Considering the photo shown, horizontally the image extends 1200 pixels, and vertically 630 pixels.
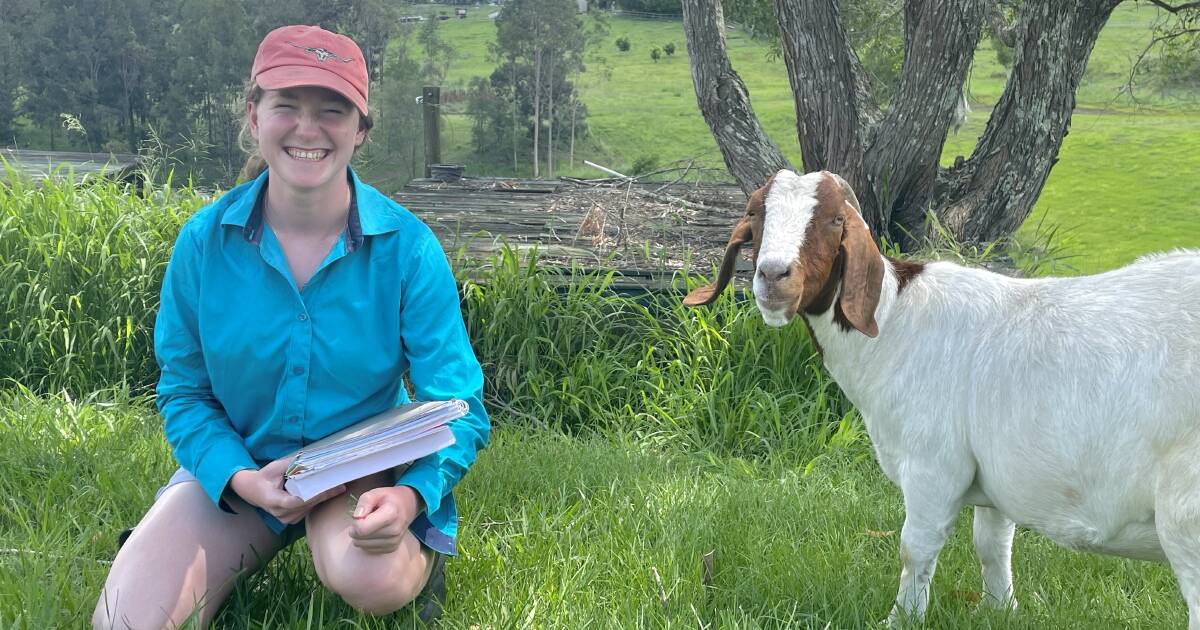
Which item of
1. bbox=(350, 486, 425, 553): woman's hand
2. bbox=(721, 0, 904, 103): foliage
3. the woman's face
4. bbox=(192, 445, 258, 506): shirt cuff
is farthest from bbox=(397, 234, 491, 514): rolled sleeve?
bbox=(721, 0, 904, 103): foliage

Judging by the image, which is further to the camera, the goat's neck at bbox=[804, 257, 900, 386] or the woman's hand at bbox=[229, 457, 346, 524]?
the goat's neck at bbox=[804, 257, 900, 386]

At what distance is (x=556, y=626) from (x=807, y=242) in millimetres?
1276

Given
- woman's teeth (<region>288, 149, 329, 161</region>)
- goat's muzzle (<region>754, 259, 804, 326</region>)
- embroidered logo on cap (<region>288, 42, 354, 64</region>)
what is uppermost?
embroidered logo on cap (<region>288, 42, 354, 64</region>)

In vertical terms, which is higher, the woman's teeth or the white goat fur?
the woman's teeth

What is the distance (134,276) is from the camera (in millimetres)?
5469

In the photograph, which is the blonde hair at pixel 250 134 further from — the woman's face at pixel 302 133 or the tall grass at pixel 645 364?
the tall grass at pixel 645 364

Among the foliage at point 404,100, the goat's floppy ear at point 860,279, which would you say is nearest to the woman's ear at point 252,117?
the goat's floppy ear at point 860,279

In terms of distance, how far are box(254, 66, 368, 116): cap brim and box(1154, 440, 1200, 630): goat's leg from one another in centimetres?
221

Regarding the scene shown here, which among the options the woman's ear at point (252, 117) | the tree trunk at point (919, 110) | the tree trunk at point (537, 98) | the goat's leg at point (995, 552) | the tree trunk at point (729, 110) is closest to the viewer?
the woman's ear at point (252, 117)

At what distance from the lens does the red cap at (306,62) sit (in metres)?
2.57

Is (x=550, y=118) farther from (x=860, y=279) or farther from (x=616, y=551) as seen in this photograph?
(x=860, y=279)

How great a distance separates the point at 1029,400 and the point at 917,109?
3696mm

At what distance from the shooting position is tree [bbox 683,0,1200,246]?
584 centimetres

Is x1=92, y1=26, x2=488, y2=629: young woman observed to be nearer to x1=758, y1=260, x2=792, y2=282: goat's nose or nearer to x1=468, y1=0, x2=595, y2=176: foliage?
x1=758, y1=260, x2=792, y2=282: goat's nose
